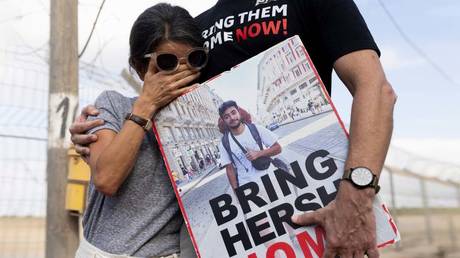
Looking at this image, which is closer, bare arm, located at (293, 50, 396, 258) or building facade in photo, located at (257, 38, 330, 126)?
bare arm, located at (293, 50, 396, 258)

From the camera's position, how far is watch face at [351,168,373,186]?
1568 millimetres

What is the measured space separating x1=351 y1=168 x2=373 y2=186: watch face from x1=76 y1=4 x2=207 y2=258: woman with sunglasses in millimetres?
659

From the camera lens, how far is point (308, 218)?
1623mm

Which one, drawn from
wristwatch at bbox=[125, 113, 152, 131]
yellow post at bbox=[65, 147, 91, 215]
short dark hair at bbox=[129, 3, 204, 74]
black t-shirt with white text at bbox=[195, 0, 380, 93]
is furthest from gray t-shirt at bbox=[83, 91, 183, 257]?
yellow post at bbox=[65, 147, 91, 215]

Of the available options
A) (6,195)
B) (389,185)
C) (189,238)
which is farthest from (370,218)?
(389,185)

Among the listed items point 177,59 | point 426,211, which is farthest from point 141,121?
point 426,211

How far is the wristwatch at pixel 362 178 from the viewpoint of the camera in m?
1.57

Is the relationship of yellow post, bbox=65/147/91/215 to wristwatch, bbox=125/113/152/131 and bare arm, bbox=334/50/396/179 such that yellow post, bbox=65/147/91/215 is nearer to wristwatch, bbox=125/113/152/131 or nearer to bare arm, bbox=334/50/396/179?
wristwatch, bbox=125/113/152/131

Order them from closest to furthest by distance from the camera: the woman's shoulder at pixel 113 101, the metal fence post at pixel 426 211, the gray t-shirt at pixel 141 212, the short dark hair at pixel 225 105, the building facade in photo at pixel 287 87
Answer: the building facade in photo at pixel 287 87 < the short dark hair at pixel 225 105 < the gray t-shirt at pixel 141 212 < the woman's shoulder at pixel 113 101 < the metal fence post at pixel 426 211

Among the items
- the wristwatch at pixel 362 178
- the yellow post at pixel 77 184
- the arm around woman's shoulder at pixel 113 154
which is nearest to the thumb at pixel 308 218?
the wristwatch at pixel 362 178

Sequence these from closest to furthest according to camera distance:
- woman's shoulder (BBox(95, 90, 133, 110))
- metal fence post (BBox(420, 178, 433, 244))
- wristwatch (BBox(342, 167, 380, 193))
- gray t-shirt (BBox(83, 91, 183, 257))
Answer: wristwatch (BBox(342, 167, 380, 193)) → gray t-shirt (BBox(83, 91, 183, 257)) → woman's shoulder (BBox(95, 90, 133, 110)) → metal fence post (BBox(420, 178, 433, 244))

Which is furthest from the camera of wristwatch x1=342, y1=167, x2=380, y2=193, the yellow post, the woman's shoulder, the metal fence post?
the metal fence post

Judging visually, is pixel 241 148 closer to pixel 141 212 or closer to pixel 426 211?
pixel 141 212

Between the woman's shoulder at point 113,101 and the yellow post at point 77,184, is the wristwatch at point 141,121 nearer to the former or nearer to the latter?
the woman's shoulder at point 113,101
